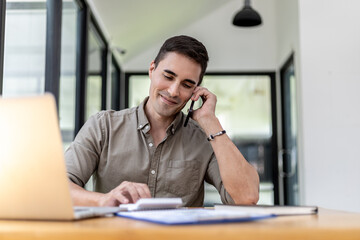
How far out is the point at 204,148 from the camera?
1.74m

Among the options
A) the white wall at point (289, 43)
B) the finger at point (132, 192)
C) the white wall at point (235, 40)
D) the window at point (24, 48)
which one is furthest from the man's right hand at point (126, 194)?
the white wall at point (235, 40)

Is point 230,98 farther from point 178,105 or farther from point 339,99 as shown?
point 178,105

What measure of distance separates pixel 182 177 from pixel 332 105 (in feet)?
7.87

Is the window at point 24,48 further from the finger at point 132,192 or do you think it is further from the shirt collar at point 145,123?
the finger at point 132,192

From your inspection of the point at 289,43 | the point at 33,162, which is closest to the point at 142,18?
the point at 289,43

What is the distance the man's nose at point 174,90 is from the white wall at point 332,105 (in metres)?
2.31

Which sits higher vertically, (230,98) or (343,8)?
(343,8)

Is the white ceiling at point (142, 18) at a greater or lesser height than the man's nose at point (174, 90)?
greater

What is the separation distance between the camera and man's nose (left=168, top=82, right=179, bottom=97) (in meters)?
1.66

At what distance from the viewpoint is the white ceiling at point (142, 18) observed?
12.9 ft

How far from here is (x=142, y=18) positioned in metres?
4.34

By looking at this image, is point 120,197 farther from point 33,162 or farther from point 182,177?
point 182,177

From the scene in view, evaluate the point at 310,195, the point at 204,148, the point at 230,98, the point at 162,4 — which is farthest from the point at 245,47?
the point at 204,148

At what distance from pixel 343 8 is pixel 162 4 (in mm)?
1617
